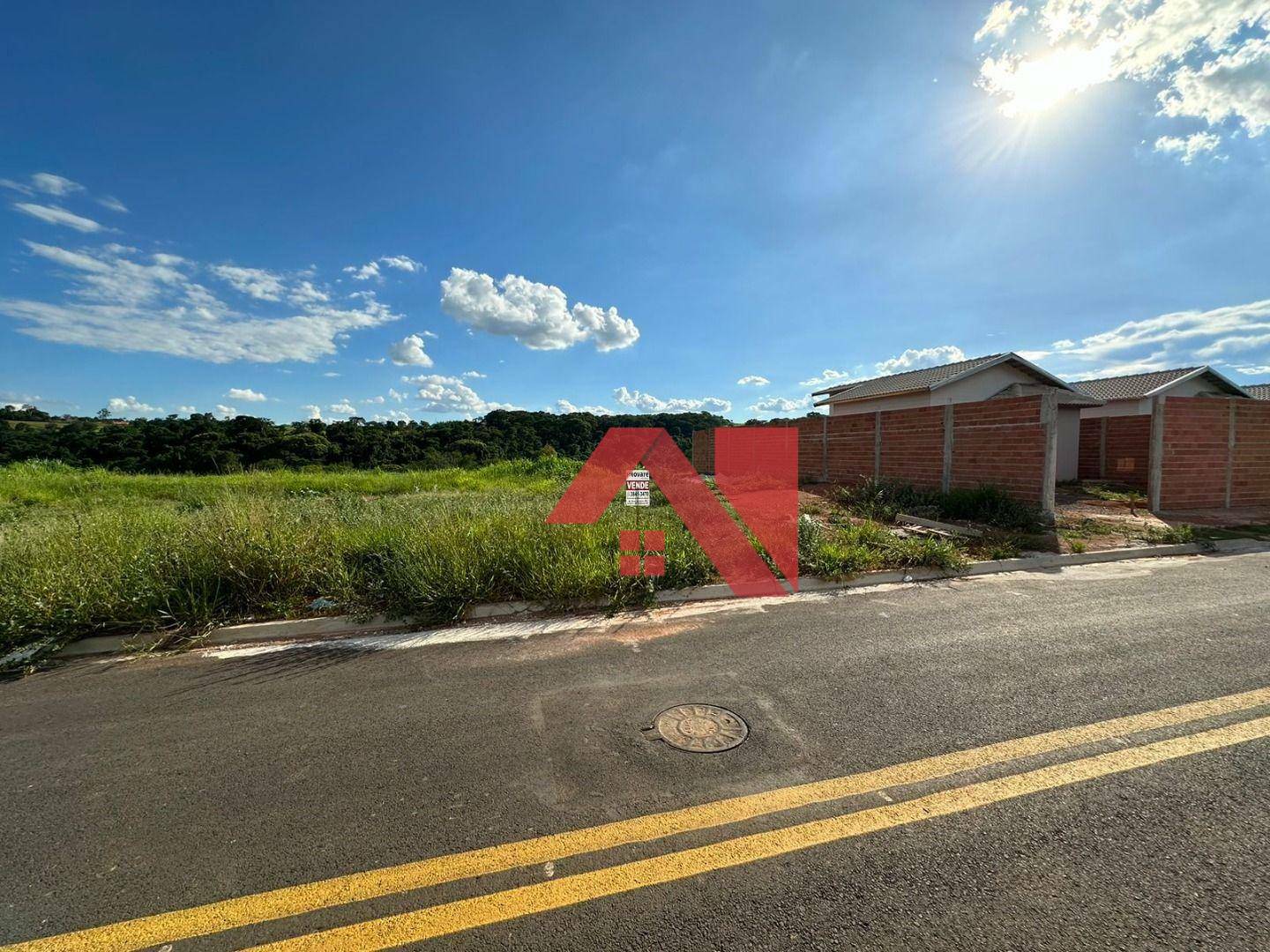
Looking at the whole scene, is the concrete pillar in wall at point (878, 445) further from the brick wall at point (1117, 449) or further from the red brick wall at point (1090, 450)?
the red brick wall at point (1090, 450)

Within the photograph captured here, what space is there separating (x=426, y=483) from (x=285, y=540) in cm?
1085

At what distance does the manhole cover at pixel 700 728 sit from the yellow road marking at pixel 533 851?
0.41 metres

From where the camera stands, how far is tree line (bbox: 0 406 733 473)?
23703 millimetres

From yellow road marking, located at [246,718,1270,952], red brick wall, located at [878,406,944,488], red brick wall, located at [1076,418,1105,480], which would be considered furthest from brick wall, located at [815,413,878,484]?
yellow road marking, located at [246,718,1270,952]

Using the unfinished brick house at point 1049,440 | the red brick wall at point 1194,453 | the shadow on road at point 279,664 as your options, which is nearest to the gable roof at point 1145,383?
the unfinished brick house at point 1049,440

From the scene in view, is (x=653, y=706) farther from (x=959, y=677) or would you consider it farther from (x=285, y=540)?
(x=285, y=540)

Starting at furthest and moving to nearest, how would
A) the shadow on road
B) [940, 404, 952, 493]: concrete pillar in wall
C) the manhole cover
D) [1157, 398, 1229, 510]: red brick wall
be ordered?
[940, 404, 952, 493]: concrete pillar in wall, [1157, 398, 1229, 510]: red brick wall, the shadow on road, the manhole cover

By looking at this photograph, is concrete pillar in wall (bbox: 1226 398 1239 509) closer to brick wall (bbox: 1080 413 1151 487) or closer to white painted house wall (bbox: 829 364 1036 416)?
brick wall (bbox: 1080 413 1151 487)

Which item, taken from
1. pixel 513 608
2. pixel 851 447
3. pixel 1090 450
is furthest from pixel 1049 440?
pixel 1090 450

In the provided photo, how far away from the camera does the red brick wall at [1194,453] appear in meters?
9.79

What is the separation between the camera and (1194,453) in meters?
10.0

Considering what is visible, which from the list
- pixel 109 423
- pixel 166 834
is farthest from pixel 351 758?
pixel 109 423

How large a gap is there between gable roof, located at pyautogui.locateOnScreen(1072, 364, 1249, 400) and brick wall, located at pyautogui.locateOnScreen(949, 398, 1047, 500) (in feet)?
34.7

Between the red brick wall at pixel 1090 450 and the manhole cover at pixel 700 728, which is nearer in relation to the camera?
the manhole cover at pixel 700 728
